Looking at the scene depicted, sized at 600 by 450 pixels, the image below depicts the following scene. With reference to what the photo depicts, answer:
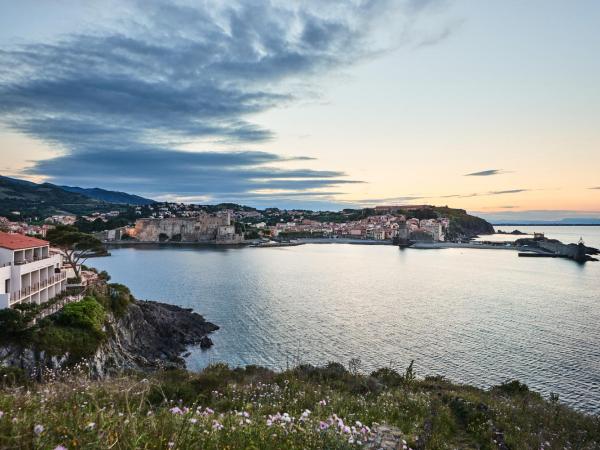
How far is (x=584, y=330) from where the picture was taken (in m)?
32.4

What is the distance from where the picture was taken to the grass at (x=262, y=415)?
129 inches

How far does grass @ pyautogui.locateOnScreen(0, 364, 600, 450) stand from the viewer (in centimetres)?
329

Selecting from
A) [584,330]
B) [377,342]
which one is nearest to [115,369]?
[377,342]

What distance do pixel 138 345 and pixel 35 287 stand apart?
6.76m

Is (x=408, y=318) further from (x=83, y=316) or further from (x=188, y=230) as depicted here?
(x=188, y=230)

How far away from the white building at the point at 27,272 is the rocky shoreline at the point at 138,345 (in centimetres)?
387

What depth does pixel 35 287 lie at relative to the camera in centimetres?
2336

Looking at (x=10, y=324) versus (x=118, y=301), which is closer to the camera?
(x=10, y=324)

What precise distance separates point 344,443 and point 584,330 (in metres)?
36.1

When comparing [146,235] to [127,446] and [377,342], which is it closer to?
[377,342]

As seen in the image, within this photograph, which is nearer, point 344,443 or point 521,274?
point 344,443

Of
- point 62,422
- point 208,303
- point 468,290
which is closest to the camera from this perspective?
point 62,422

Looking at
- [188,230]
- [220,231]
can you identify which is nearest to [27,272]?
[220,231]

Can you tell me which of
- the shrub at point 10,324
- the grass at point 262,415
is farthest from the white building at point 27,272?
the grass at point 262,415
